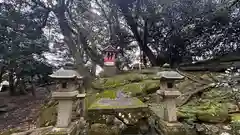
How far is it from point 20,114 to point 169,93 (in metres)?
7.65

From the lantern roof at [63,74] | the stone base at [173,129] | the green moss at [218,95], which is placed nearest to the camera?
the stone base at [173,129]

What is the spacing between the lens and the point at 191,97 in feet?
16.8

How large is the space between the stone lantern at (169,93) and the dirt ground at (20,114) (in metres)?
5.07

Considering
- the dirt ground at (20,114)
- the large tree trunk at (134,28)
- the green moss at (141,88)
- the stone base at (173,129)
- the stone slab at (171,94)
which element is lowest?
the dirt ground at (20,114)

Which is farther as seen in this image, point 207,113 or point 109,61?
point 109,61

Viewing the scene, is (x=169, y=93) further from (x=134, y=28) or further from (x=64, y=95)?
(x=134, y=28)

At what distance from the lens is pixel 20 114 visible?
8.27 metres

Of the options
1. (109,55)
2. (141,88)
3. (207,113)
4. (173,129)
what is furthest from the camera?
(109,55)

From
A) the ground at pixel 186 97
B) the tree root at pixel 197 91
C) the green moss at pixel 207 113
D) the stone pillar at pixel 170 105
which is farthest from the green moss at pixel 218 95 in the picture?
the stone pillar at pixel 170 105

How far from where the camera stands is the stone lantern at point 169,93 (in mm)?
3076

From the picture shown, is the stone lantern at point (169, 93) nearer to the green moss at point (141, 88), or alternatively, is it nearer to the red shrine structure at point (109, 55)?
the green moss at point (141, 88)

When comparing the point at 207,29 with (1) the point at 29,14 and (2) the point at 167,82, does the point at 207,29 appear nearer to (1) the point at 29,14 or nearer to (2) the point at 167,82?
(2) the point at 167,82

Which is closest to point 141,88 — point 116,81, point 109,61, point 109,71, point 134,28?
point 116,81

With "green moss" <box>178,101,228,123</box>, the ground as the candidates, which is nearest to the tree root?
the ground
